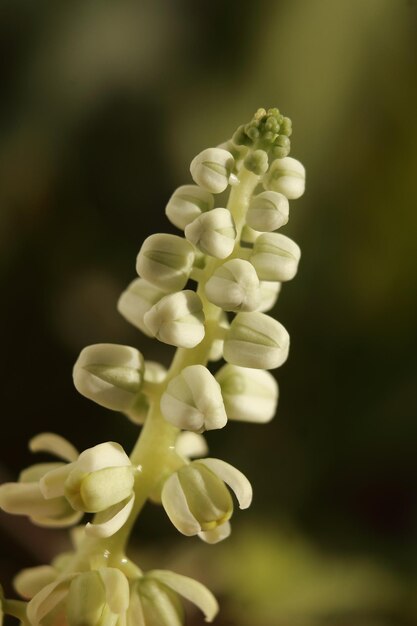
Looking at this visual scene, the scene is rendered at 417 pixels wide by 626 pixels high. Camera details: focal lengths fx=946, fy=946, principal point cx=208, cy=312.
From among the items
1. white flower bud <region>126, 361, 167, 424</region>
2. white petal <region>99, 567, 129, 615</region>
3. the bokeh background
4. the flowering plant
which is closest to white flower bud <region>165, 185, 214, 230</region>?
the flowering plant

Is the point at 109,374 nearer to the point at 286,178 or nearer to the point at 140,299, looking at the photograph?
the point at 140,299

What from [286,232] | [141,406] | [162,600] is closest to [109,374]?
[141,406]

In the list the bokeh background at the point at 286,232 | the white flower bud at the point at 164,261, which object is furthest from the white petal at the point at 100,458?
the bokeh background at the point at 286,232

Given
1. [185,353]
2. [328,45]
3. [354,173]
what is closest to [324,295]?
[354,173]

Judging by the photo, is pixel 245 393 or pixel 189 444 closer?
pixel 245 393

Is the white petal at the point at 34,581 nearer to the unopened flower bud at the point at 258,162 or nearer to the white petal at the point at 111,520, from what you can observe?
the white petal at the point at 111,520

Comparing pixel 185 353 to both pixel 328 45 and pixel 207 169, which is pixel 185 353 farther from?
pixel 328 45
